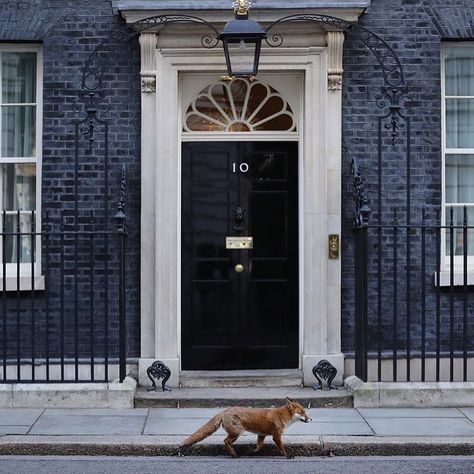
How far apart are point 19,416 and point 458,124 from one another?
5.52 metres

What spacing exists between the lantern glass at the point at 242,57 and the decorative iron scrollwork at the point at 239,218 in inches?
59.1

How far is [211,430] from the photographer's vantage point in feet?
A: 26.8

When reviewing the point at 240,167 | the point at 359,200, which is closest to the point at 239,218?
the point at 240,167

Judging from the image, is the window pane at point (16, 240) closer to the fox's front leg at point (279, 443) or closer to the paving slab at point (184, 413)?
the paving slab at point (184, 413)

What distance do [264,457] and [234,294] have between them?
2812mm

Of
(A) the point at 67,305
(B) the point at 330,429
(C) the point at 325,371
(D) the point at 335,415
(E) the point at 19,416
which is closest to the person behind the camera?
(B) the point at 330,429

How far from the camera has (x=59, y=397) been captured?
31.9 ft

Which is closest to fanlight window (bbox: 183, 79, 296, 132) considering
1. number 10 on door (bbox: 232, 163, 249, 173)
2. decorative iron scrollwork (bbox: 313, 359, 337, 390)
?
number 10 on door (bbox: 232, 163, 249, 173)

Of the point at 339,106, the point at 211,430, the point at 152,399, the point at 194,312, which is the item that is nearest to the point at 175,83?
the point at 339,106

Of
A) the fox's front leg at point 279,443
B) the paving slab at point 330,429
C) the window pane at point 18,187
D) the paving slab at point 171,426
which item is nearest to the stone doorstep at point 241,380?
the paving slab at point 171,426

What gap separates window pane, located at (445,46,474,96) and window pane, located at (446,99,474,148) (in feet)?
0.50

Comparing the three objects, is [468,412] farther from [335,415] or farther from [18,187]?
[18,187]

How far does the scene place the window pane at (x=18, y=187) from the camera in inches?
432

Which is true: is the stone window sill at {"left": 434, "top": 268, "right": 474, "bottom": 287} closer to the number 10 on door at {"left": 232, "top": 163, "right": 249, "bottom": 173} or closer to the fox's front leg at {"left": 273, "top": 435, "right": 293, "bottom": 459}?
the number 10 on door at {"left": 232, "top": 163, "right": 249, "bottom": 173}
